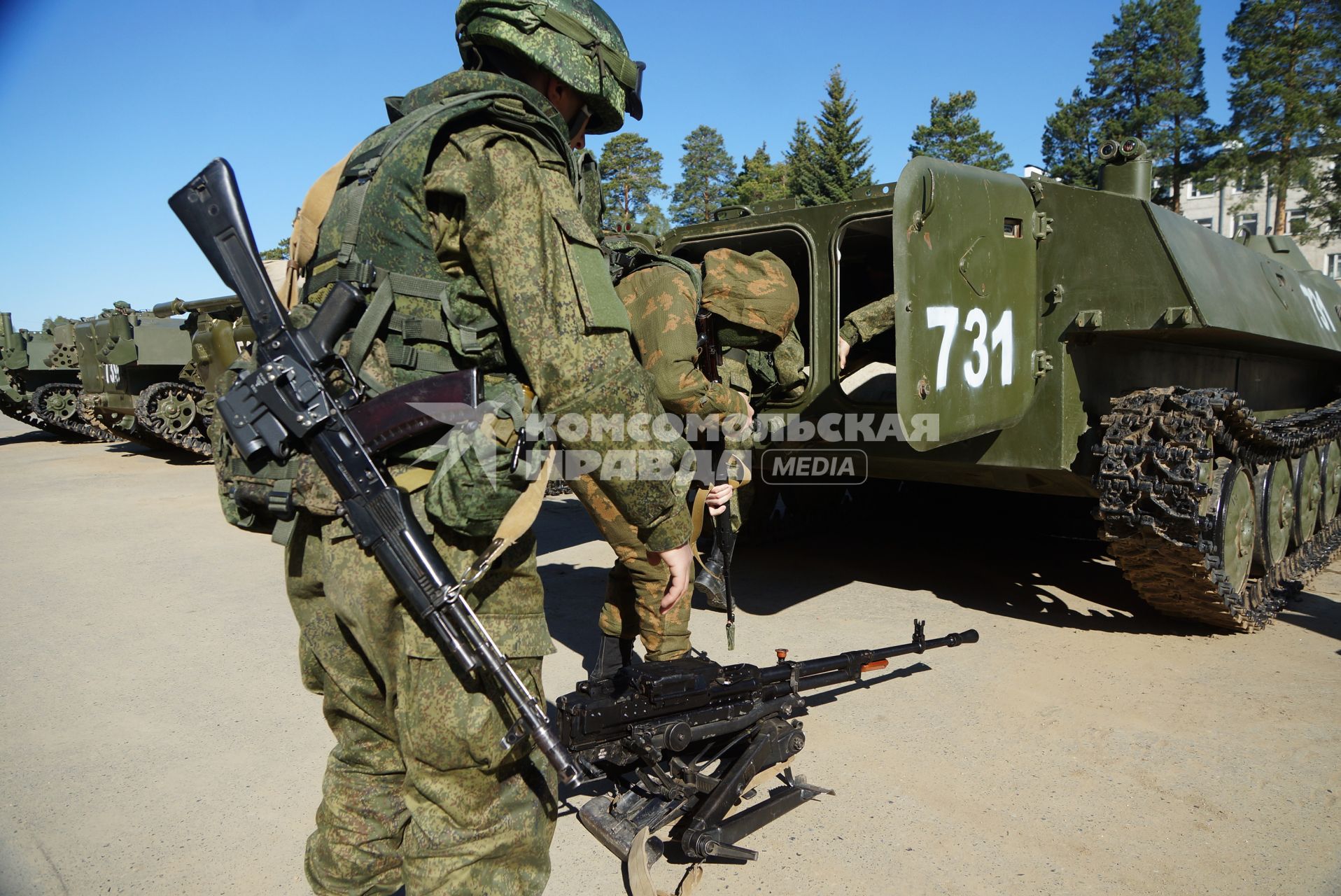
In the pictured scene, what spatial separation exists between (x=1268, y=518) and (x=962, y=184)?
2.99 meters

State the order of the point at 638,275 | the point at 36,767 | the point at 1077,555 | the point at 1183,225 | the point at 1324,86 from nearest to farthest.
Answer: the point at 36,767
the point at 638,275
the point at 1183,225
the point at 1077,555
the point at 1324,86

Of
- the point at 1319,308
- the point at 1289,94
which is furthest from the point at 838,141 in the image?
the point at 1319,308

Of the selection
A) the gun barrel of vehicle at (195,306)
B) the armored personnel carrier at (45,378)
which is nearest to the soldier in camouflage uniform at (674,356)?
the gun barrel of vehicle at (195,306)

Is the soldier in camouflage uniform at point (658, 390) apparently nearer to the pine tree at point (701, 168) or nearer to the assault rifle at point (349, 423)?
the assault rifle at point (349, 423)

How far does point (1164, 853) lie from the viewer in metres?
2.75

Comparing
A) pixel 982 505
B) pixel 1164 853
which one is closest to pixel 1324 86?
pixel 982 505

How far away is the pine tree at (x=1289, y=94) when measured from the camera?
80.1ft

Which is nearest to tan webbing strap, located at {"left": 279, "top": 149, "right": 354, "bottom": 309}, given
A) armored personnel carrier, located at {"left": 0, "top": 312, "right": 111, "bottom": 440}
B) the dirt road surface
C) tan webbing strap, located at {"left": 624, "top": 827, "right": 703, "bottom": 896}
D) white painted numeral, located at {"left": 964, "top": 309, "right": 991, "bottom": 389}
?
tan webbing strap, located at {"left": 624, "top": 827, "right": 703, "bottom": 896}

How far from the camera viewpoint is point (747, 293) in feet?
13.5

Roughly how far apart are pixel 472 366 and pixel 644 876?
1.52 metres

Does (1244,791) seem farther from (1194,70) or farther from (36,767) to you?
(1194,70)

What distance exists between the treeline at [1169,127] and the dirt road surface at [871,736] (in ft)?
33.2

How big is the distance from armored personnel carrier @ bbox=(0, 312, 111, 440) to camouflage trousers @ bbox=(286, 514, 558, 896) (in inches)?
679

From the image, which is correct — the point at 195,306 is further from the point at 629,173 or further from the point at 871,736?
the point at 629,173
